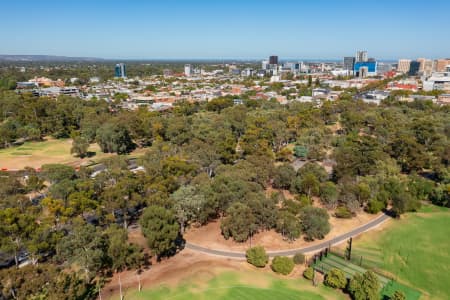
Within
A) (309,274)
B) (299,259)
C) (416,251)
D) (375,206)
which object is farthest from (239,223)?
(375,206)

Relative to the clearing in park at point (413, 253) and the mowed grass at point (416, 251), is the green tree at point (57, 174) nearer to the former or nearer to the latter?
the clearing in park at point (413, 253)

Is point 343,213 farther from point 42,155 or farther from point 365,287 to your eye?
point 42,155

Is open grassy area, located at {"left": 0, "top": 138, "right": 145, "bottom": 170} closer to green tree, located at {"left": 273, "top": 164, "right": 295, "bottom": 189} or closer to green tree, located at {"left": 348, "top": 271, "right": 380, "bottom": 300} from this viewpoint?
green tree, located at {"left": 273, "top": 164, "right": 295, "bottom": 189}

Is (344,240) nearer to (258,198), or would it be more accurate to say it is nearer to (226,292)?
(258,198)

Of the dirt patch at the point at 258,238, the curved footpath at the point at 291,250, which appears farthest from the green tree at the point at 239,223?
the curved footpath at the point at 291,250

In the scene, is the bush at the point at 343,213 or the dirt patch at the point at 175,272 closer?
the dirt patch at the point at 175,272
